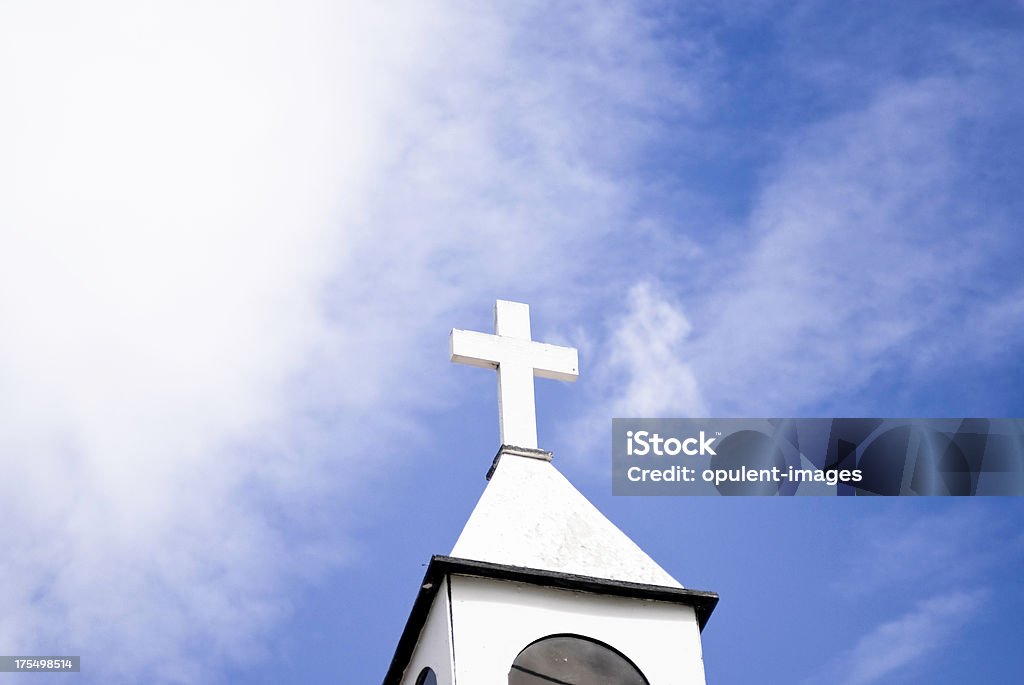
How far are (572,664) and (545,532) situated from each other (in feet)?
4.07

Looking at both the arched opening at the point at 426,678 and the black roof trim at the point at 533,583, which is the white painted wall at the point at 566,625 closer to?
the black roof trim at the point at 533,583

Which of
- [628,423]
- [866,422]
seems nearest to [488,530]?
[628,423]

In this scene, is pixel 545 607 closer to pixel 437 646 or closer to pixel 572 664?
pixel 572 664

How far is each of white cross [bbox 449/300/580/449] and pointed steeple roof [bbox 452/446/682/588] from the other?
0.33 meters

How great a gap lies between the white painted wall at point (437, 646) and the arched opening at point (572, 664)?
47 cm

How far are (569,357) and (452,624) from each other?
137 inches

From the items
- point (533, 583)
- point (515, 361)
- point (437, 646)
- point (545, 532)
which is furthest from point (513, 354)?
point (437, 646)

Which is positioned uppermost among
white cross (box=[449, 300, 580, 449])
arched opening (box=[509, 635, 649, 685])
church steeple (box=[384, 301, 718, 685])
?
white cross (box=[449, 300, 580, 449])

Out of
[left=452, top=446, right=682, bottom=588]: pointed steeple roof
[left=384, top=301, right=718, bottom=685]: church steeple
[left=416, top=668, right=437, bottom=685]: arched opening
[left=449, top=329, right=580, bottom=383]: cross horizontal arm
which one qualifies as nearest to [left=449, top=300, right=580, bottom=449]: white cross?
[left=449, top=329, right=580, bottom=383]: cross horizontal arm

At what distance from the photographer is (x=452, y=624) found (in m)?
13.5

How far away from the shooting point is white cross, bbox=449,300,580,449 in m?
15.6

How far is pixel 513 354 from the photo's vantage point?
52.7 ft

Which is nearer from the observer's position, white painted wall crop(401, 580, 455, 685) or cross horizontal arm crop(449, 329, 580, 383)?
white painted wall crop(401, 580, 455, 685)

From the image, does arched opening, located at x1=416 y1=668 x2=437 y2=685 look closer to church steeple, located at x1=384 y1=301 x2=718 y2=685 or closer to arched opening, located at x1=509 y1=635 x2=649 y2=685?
church steeple, located at x1=384 y1=301 x2=718 y2=685
